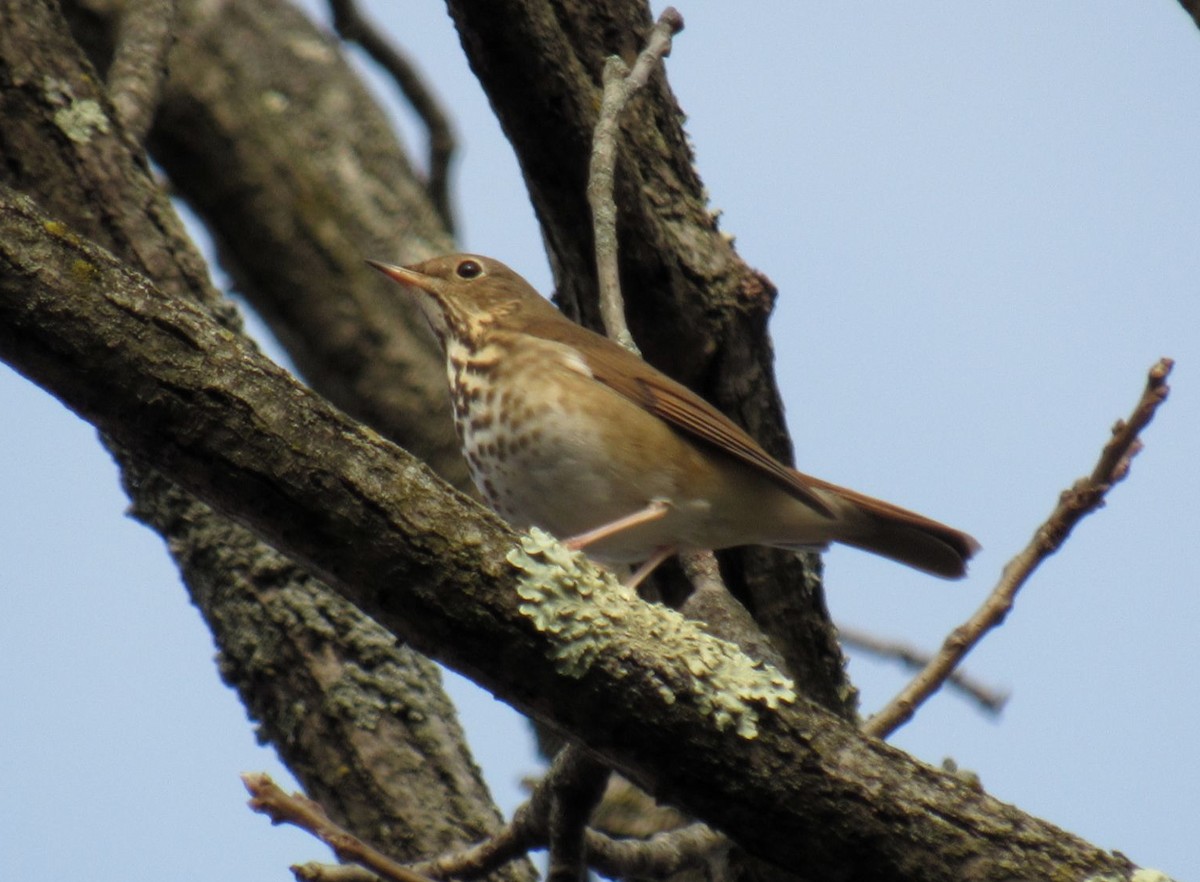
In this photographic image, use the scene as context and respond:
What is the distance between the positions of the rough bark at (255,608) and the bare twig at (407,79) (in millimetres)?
2187

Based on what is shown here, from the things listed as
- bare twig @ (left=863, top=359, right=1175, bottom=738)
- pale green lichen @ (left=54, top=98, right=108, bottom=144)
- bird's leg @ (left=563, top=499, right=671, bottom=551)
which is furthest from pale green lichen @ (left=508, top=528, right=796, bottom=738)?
pale green lichen @ (left=54, top=98, right=108, bottom=144)

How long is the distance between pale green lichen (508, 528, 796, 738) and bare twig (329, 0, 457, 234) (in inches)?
186

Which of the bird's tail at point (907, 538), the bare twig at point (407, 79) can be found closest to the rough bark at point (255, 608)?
the bird's tail at point (907, 538)

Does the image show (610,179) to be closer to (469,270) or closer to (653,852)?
(469,270)

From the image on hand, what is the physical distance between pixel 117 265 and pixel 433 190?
5.03 metres

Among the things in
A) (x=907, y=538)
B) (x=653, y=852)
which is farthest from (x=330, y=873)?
(x=907, y=538)

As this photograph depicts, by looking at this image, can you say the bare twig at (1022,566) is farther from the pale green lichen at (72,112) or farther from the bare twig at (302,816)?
the pale green lichen at (72,112)

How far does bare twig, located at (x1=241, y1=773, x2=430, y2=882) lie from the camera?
9.44ft

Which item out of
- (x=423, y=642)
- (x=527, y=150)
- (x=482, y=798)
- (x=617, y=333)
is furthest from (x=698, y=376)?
(x=423, y=642)

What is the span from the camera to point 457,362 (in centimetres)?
499

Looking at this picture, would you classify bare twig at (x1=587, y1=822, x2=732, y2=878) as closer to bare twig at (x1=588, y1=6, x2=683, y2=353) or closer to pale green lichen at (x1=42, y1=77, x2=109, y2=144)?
bare twig at (x1=588, y1=6, x2=683, y2=353)

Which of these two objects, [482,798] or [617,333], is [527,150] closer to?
[617,333]

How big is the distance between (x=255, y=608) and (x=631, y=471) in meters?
1.30

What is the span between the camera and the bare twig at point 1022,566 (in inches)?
129
